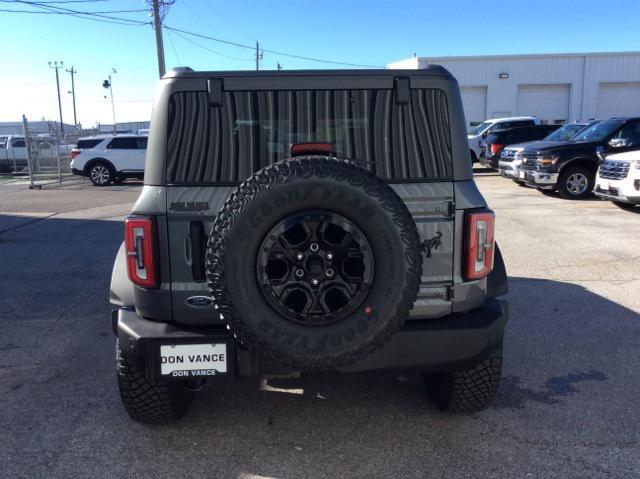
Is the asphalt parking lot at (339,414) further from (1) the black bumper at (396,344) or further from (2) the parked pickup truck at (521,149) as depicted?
(2) the parked pickup truck at (521,149)

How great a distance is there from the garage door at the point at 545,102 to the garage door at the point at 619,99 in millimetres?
1922

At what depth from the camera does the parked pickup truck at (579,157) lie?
12.4 meters

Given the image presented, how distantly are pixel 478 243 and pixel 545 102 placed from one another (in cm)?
3220

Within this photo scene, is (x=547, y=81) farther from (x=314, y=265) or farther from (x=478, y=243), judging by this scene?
(x=314, y=265)

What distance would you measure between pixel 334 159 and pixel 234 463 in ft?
5.28

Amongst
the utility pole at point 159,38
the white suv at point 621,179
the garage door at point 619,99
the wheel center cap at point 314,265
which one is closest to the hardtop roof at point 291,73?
the wheel center cap at point 314,265

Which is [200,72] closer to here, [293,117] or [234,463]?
[293,117]

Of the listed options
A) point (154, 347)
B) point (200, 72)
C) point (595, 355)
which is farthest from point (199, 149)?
point (595, 355)

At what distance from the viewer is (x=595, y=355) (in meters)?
4.18

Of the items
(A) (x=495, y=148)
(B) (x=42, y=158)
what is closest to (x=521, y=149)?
(A) (x=495, y=148)

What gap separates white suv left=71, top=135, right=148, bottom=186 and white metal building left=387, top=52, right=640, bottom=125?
17.5 meters

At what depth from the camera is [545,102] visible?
104 feet

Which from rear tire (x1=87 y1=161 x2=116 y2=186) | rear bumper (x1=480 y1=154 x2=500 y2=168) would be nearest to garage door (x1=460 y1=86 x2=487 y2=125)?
rear bumper (x1=480 y1=154 x2=500 y2=168)

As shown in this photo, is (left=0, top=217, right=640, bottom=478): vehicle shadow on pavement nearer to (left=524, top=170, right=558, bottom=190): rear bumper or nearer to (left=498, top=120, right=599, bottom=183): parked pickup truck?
(left=524, top=170, right=558, bottom=190): rear bumper
